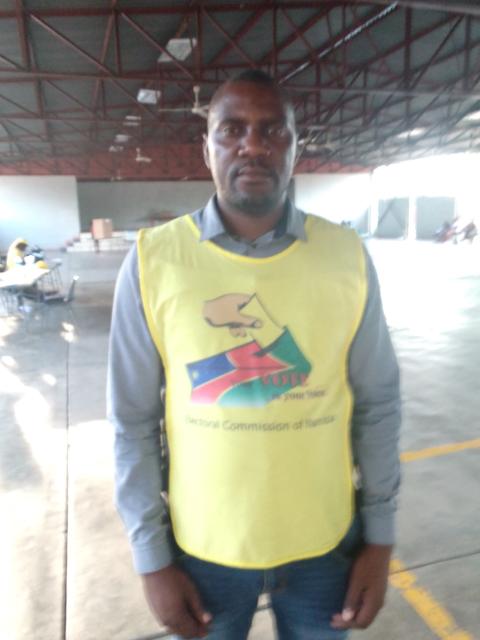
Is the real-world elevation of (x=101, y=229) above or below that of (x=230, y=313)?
above

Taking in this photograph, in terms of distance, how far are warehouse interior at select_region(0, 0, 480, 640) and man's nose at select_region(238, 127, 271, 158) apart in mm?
2010

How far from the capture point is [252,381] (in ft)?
3.50

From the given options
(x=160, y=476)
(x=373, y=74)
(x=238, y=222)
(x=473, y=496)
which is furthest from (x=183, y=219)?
(x=373, y=74)

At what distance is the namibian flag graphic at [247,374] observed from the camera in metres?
1.06

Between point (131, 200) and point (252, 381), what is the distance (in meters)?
31.1

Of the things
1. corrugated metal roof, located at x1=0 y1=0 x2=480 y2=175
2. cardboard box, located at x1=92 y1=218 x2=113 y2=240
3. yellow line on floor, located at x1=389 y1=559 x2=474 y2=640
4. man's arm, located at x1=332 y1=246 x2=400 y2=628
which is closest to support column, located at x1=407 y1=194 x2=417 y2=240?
corrugated metal roof, located at x1=0 y1=0 x2=480 y2=175

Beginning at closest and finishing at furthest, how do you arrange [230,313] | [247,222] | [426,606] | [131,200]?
[230,313]
[247,222]
[426,606]
[131,200]

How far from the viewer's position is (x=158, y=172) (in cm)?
2736

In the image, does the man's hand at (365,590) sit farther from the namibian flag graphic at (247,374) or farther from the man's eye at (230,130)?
the man's eye at (230,130)

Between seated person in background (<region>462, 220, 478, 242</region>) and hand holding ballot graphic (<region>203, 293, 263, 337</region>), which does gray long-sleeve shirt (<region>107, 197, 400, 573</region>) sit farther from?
seated person in background (<region>462, 220, 478, 242</region>)

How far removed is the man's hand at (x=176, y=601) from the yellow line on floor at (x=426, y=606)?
58.5 inches

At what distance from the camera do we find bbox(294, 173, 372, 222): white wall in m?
28.5

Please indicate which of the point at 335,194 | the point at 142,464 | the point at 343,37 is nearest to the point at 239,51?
the point at 343,37

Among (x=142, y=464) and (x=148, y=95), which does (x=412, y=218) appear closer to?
(x=148, y=95)
